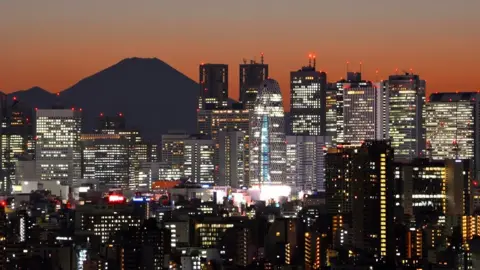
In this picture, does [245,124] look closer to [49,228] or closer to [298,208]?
[298,208]

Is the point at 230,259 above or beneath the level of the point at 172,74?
beneath

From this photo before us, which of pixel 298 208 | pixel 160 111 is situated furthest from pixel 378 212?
pixel 160 111

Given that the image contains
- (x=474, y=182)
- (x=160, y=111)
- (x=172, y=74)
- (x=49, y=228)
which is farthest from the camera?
(x=172, y=74)

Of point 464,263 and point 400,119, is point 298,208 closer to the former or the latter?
point 400,119

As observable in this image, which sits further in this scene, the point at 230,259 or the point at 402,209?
the point at 402,209

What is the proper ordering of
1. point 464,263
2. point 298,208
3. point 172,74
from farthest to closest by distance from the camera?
point 172,74 → point 298,208 → point 464,263

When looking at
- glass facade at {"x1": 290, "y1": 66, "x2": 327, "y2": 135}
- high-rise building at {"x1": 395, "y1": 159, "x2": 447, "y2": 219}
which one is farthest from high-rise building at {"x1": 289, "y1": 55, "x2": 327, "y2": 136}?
high-rise building at {"x1": 395, "y1": 159, "x2": 447, "y2": 219}

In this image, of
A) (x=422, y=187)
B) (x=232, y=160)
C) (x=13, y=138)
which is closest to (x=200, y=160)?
(x=232, y=160)
